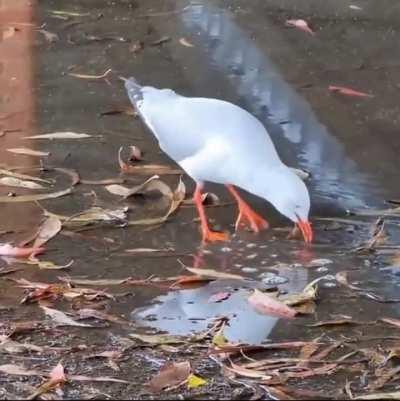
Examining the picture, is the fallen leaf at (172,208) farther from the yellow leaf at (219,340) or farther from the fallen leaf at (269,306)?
the yellow leaf at (219,340)

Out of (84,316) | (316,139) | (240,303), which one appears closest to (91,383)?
(84,316)

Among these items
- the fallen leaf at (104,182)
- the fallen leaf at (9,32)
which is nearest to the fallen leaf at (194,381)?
the fallen leaf at (104,182)

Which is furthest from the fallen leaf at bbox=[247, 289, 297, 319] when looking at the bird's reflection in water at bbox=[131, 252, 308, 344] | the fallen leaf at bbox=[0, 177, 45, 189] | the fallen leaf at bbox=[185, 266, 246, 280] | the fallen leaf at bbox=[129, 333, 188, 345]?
the fallen leaf at bbox=[0, 177, 45, 189]

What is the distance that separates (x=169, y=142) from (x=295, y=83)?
155 cm

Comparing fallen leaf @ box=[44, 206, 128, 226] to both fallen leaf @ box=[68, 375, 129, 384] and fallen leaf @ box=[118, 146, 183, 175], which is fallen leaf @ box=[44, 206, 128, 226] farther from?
fallen leaf @ box=[68, 375, 129, 384]

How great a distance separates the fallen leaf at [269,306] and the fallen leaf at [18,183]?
1.14 meters

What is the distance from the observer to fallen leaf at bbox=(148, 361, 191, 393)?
2951 millimetres

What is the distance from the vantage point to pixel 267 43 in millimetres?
6172

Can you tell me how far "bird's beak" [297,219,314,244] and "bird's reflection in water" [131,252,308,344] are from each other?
0.86 ft

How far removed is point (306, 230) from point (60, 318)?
→ 3.21ft

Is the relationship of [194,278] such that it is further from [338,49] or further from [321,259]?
[338,49]

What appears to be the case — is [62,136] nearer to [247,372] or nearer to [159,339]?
[159,339]

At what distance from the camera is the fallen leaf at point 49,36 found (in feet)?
20.1

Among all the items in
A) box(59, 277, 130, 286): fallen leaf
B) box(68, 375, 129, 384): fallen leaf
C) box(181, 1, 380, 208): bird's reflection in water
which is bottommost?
box(181, 1, 380, 208): bird's reflection in water
